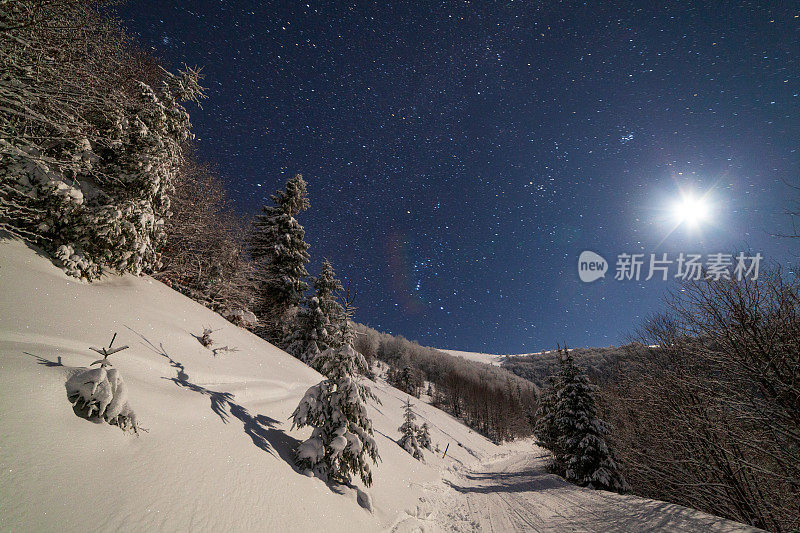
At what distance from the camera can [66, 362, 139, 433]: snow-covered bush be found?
312 cm

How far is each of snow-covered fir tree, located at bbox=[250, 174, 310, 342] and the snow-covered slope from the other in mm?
10229

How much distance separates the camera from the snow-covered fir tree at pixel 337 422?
18.9 ft

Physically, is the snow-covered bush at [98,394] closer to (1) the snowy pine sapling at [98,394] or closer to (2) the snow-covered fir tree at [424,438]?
(1) the snowy pine sapling at [98,394]

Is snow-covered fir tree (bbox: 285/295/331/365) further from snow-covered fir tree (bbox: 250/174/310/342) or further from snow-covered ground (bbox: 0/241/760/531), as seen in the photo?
snow-covered ground (bbox: 0/241/760/531)

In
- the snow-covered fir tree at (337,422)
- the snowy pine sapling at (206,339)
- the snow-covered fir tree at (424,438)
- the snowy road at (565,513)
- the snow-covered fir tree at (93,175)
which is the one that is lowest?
the snow-covered fir tree at (424,438)

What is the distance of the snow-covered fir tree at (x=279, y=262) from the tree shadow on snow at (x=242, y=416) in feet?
40.1

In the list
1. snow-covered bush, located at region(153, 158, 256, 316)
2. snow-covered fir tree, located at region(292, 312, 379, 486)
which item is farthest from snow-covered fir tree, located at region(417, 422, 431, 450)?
snow-covered fir tree, located at region(292, 312, 379, 486)

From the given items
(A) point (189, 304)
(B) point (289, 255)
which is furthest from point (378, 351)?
(A) point (189, 304)

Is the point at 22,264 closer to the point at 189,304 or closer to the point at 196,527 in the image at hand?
the point at 189,304

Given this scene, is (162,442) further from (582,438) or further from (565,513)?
(582,438)

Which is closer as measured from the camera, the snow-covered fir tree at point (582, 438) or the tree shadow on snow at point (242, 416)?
the tree shadow on snow at point (242, 416)

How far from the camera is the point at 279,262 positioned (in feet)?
60.6

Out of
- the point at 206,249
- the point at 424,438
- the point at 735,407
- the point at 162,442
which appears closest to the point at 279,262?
the point at 206,249

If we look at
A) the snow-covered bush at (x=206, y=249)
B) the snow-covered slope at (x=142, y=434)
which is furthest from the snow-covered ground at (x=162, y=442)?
the snow-covered bush at (x=206, y=249)
